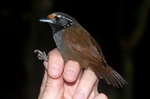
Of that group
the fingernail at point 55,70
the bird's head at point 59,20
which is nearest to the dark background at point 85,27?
Answer: the bird's head at point 59,20

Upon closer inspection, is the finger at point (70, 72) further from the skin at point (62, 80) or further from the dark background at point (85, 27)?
the dark background at point (85, 27)

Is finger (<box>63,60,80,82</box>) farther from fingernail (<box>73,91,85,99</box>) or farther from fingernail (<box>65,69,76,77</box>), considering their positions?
fingernail (<box>73,91,85,99</box>)

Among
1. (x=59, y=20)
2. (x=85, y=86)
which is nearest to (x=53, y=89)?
(x=85, y=86)

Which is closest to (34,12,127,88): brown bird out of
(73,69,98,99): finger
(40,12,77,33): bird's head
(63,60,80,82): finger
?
(40,12,77,33): bird's head

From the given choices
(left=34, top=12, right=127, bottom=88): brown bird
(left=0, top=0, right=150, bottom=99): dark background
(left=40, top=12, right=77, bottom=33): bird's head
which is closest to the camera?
(left=34, top=12, right=127, bottom=88): brown bird

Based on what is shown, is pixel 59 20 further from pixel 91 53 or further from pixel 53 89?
pixel 53 89

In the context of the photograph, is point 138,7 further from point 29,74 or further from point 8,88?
point 8,88
